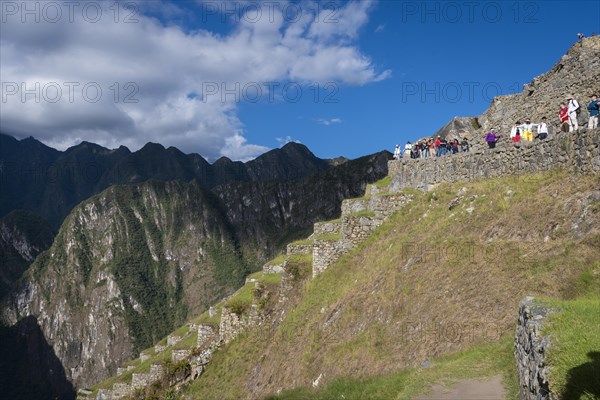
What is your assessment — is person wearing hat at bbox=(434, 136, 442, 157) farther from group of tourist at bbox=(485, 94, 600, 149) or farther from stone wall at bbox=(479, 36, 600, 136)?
group of tourist at bbox=(485, 94, 600, 149)

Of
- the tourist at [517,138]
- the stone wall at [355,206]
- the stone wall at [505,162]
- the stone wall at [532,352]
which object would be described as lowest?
the stone wall at [532,352]

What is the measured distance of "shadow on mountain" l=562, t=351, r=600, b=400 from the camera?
4641mm

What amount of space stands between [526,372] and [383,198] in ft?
42.8

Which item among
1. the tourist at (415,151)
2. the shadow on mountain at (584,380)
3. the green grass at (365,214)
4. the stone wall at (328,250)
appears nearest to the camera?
the shadow on mountain at (584,380)

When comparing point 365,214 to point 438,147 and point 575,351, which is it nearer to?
point 438,147

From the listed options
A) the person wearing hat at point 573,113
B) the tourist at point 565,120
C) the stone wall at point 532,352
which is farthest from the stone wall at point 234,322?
the stone wall at point 532,352

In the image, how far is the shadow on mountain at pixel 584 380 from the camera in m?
4.64

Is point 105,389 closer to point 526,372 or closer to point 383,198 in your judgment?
point 383,198

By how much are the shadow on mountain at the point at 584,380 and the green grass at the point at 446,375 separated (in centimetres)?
236

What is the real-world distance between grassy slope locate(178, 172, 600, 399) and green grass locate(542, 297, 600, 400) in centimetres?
243

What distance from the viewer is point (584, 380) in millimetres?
4754

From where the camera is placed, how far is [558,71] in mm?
18859

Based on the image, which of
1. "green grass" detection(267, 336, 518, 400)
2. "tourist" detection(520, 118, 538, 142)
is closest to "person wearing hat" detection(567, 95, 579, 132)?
"tourist" detection(520, 118, 538, 142)

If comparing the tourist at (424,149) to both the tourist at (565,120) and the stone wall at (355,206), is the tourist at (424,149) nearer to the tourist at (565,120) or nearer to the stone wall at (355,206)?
the stone wall at (355,206)
